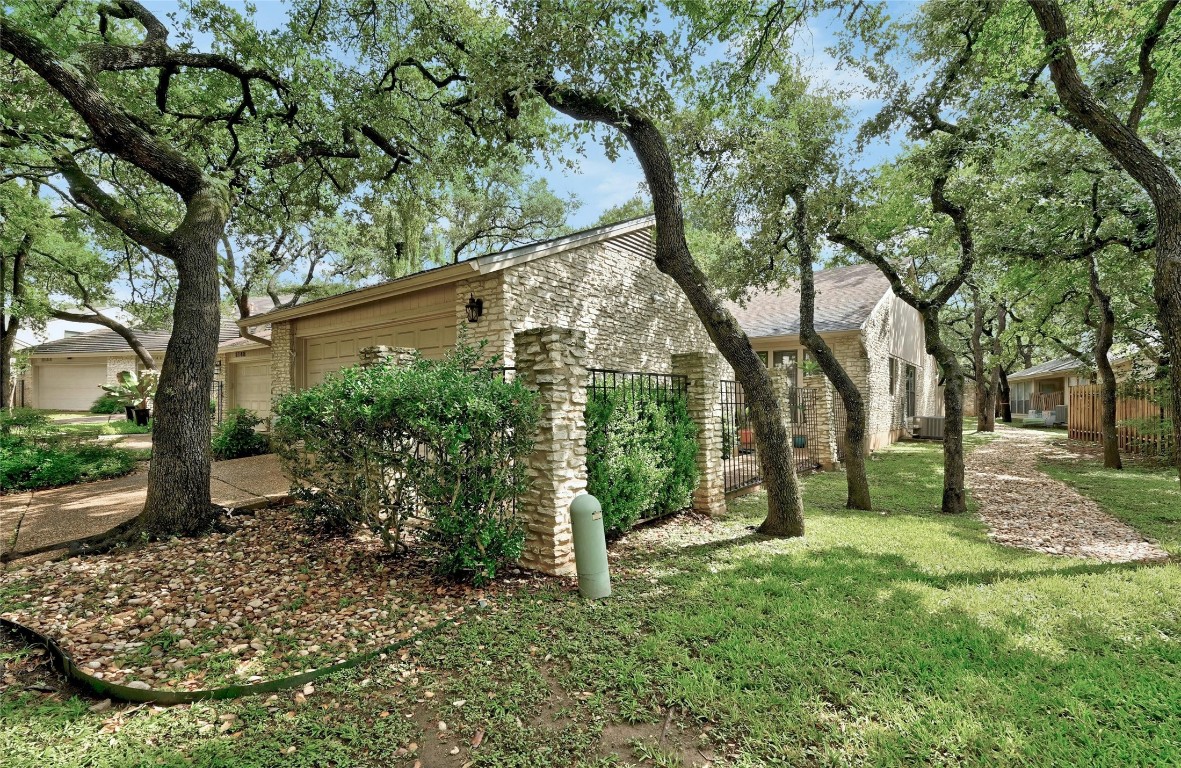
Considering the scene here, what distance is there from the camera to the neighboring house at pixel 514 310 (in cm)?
790

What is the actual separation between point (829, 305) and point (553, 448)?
13.6 meters

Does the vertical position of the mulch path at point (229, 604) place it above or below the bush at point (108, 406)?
below

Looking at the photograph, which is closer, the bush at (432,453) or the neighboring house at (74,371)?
the bush at (432,453)

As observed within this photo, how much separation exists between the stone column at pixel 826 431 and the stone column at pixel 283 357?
1168 centimetres

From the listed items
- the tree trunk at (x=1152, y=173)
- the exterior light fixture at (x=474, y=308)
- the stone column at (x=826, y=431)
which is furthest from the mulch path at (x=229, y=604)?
the stone column at (x=826, y=431)

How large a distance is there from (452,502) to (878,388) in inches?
569

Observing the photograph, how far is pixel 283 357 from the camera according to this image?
448 inches

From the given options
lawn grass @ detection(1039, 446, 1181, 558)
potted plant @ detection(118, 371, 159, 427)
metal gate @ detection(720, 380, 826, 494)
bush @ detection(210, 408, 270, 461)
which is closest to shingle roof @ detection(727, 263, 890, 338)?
metal gate @ detection(720, 380, 826, 494)

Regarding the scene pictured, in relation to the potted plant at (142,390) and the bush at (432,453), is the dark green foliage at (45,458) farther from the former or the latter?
the potted plant at (142,390)

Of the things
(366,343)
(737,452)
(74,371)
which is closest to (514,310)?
(366,343)

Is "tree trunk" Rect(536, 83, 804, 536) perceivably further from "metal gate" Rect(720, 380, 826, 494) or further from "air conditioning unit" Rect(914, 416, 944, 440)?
"air conditioning unit" Rect(914, 416, 944, 440)

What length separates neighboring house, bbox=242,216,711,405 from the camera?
7898 mm

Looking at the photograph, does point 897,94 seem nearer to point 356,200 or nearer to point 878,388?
point 878,388

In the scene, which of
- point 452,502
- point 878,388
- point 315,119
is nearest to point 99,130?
point 315,119
